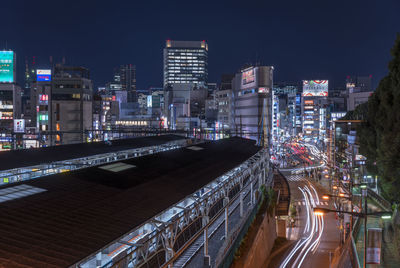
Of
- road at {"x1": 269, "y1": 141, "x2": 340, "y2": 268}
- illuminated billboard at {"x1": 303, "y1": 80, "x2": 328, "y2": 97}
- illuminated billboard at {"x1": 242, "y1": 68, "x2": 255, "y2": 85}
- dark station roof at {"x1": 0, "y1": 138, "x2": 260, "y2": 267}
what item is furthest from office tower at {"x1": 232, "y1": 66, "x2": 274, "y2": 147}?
dark station roof at {"x1": 0, "y1": 138, "x2": 260, "y2": 267}

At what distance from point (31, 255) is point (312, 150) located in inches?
3110

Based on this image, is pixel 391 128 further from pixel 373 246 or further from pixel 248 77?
pixel 248 77

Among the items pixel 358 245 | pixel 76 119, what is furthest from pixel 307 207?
pixel 76 119

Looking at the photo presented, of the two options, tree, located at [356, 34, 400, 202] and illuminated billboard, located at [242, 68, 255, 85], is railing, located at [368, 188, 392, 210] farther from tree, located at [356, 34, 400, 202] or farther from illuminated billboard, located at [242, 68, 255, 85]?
illuminated billboard, located at [242, 68, 255, 85]

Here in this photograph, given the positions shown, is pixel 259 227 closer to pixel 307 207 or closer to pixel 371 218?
pixel 371 218

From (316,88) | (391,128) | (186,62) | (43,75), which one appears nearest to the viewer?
(391,128)

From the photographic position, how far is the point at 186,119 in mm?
78562

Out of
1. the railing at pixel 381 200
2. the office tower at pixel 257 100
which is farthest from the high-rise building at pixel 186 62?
the railing at pixel 381 200

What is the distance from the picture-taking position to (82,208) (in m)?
7.19

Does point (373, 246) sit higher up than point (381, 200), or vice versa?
point (373, 246)

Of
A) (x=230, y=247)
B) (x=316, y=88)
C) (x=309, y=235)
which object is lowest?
(x=309, y=235)

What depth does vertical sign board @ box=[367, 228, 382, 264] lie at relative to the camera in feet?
37.3

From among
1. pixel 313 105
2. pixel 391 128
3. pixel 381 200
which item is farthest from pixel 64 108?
pixel 313 105

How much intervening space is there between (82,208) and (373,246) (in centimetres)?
905
